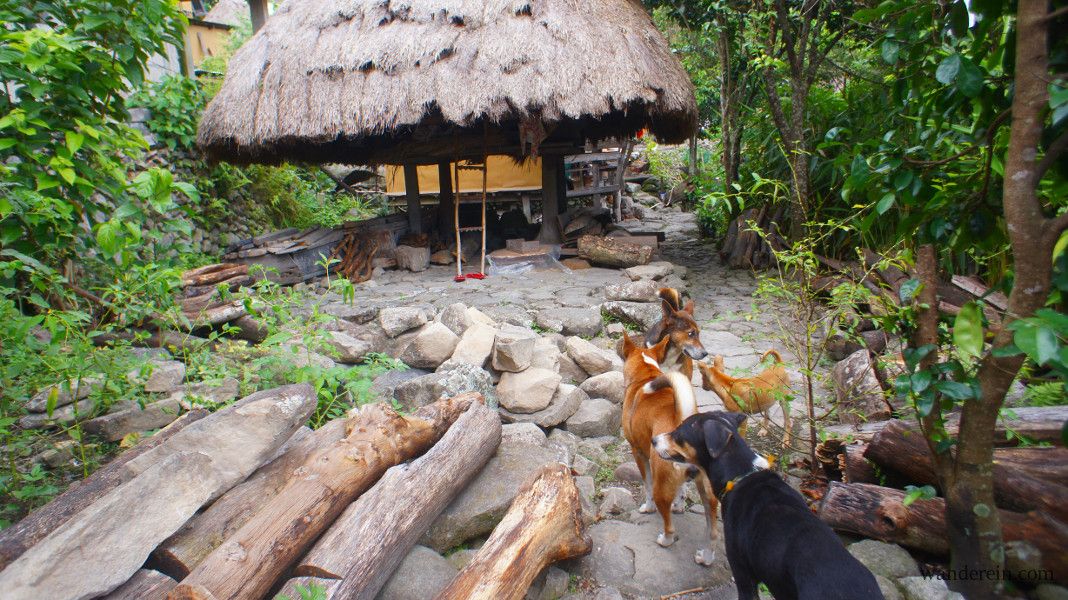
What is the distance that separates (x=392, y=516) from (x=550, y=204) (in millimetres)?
7245

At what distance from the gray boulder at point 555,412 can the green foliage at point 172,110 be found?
6.42 metres

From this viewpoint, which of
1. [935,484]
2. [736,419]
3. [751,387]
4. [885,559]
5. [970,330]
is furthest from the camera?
[751,387]

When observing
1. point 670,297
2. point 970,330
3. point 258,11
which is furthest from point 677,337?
point 258,11

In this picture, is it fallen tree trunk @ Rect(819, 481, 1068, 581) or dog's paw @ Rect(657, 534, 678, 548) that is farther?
dog's paw @ Rect(657, 534, 678, 548)

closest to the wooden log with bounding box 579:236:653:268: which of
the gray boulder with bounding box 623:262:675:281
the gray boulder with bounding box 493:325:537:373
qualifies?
the gray boulder with bounding box 623:262:675:281

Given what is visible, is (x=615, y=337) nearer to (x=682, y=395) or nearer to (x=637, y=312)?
(x=637, y=312)

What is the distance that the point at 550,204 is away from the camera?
8.96m

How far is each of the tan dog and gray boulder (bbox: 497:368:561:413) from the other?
3.45 ft

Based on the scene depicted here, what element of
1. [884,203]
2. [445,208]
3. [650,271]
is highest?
[884,203]

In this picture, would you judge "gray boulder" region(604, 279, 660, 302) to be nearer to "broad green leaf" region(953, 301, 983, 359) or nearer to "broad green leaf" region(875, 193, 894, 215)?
"broad green leaf" region(875, 193, 894, 215)

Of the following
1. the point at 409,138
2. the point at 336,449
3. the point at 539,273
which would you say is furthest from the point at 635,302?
the point at 409,138

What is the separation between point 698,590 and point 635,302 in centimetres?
372

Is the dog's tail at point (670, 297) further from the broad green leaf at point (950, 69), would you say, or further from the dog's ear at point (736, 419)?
the broad green leaf at point (950, 69)

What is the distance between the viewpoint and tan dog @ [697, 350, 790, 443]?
3.15 m
